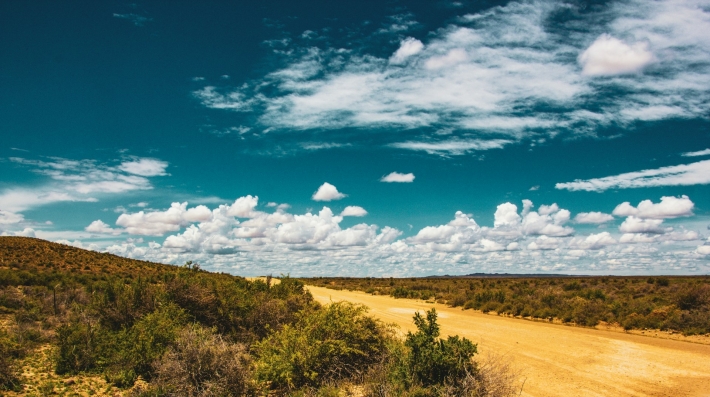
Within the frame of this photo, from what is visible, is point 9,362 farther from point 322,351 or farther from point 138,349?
point 322,351

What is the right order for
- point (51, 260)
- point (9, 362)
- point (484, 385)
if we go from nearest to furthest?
1. point (484, 385)
2. point (9, 362)
3. point (51, 260)

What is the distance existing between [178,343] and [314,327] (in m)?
3.19

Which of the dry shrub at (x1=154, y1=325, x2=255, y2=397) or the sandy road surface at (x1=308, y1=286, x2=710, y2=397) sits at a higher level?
the dry shrub at (x1=154, y1=325, x2=255, y2=397)

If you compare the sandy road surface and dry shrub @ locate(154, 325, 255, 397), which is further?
the sandy road surface

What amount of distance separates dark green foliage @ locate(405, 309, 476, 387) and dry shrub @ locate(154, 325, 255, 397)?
386 centimetres

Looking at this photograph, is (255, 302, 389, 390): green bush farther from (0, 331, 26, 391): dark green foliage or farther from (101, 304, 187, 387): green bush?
(0, 331, 26, 391): dark green foliage

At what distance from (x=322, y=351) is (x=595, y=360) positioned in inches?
363

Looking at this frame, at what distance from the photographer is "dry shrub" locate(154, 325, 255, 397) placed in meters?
8.53

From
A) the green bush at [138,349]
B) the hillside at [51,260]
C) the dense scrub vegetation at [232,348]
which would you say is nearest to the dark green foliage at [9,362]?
the dense scrub vegetation at [232,348]

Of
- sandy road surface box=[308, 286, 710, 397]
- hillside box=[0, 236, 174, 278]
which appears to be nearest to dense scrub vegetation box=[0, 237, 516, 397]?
sandy road surface box=[308, 286, 710, 397]

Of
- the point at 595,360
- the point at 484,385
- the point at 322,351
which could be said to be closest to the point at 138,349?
the point at 322,351

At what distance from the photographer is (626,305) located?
24.1 meters

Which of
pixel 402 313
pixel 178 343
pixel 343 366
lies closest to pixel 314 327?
pixel 343 366

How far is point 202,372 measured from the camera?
346 inches
